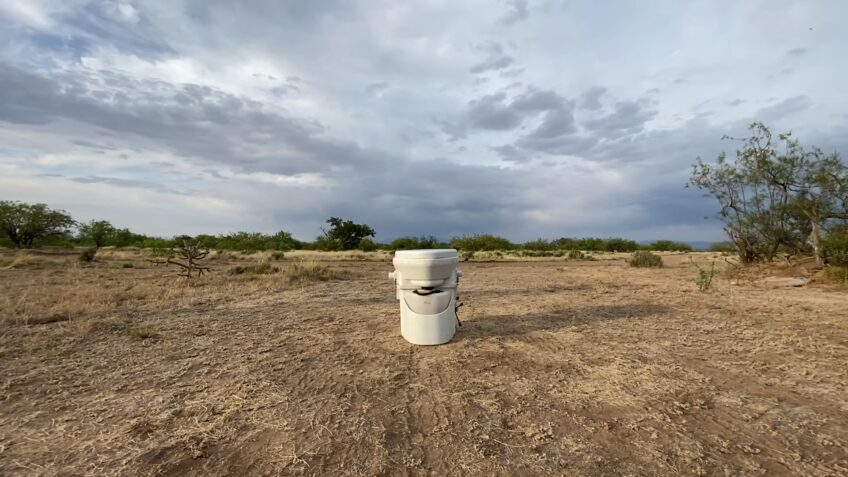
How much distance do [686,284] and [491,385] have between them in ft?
30.2

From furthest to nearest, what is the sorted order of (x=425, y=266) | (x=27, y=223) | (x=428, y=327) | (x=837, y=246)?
(x=27, y=223)
(x=837, y=246)
(x=428, y=327)
(x=425, y=266)

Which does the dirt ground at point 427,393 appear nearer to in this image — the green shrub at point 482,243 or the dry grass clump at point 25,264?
the dry grass clump at point 25,264

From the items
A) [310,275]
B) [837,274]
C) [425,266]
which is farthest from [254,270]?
[837,274]

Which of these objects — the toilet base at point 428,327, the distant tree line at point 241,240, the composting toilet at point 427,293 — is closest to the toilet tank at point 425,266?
the composting toilet at point 427,293

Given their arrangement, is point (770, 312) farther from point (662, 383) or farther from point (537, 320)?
point (662, 383)

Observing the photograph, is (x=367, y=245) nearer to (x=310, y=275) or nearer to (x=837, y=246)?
(x=310, y=275)

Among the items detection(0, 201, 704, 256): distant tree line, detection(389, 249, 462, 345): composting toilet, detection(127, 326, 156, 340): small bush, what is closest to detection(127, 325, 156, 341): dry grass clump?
detection(127, 326, 156, 340): small bush

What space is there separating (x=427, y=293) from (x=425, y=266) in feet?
1.30

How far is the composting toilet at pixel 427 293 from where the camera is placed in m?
4.97

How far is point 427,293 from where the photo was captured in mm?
5152

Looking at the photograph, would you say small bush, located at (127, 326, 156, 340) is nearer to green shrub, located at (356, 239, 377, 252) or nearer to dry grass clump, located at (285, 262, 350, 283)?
dry grass clump, located at (285, 262, 350, 283)

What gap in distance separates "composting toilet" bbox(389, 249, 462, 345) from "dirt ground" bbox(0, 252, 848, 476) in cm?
24

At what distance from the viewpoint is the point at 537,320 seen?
22.4 ft

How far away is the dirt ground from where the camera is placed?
2.77m
